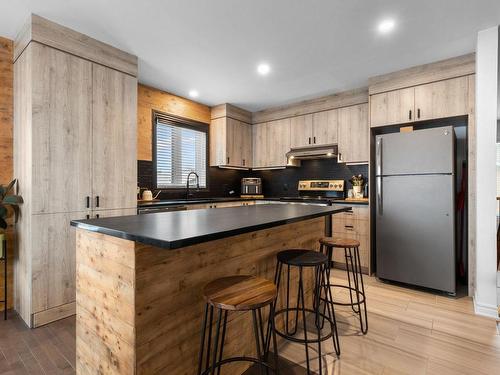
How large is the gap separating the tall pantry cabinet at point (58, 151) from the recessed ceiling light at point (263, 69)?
5.27 ft

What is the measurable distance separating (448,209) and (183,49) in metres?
3.35

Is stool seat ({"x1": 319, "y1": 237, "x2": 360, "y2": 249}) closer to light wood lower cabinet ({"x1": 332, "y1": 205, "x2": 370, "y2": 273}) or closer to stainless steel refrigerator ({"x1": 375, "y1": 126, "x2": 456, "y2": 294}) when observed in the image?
stainless steel refrigerator ({"x1": 375, "y1": 126, "x2": 456, "y2": 294})

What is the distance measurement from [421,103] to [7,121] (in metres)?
4.53

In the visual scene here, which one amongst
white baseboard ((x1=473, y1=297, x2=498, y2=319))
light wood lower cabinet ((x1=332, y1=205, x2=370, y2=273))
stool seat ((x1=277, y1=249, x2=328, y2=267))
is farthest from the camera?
light wood lower cabinet ((x1=332, y1=205, x2=370, y2=273))

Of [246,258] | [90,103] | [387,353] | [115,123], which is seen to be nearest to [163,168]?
[115,123]

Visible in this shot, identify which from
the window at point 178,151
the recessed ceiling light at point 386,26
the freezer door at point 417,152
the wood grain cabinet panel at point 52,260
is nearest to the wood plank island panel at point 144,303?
the wood grain cabinet panel at point 52,260

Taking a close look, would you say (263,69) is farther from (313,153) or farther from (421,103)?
(421,103)

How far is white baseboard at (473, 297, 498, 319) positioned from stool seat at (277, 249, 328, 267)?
190 cm

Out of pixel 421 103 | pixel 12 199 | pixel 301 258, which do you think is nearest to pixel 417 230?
pixel 421 103

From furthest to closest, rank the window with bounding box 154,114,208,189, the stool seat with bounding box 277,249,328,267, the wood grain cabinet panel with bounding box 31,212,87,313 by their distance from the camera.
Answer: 1. the window with bounding box 154,114,208,189
2. the wood grain cabinet panel with bounding box 31,212,87,313
3. the stool seat with bounding box 277,249,328,267

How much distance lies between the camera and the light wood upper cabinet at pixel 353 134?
13.2 ft

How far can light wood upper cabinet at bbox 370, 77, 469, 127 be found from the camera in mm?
3021

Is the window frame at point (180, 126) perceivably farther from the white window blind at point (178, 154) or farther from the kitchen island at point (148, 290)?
the kitchen island at point (148, 290)

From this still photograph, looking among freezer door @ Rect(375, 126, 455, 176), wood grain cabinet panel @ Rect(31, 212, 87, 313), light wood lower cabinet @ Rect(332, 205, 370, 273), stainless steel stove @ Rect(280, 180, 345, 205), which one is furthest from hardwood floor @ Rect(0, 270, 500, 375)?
stainless steel stove @ Rect(280, 180, 345, 205)
